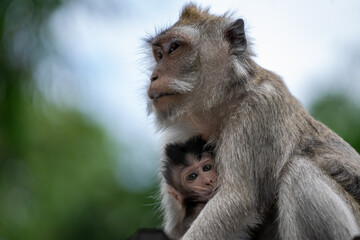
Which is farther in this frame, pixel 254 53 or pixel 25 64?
pixel 25 64

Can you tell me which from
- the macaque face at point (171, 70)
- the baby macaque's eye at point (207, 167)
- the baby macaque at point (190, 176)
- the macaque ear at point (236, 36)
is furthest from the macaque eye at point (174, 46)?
the baby macaque's eye at point (207, 167)

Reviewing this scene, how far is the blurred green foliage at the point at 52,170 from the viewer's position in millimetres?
21906

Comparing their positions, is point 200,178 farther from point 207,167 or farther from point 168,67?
point 168,67

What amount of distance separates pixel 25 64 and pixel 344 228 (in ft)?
59.3

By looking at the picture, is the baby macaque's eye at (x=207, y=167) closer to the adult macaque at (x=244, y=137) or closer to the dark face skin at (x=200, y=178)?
the dark face skin at (x=200, y=178)

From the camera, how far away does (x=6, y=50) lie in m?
23.2

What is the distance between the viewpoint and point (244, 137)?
770 centimetres

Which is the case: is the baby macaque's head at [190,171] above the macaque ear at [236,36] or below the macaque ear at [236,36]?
below

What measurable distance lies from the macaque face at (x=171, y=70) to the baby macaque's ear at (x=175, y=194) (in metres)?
1.04

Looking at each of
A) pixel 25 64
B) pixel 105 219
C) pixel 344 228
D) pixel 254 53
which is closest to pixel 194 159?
pixel 254 53

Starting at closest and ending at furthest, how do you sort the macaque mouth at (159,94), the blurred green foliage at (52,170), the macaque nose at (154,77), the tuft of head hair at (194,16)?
the macaque mouth at (159,94), the macaque nose at (154,77), the tuft of head hair at (194,16), the blurred green foliage at (52,170)

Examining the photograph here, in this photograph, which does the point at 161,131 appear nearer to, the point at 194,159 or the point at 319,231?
the point at 194,159

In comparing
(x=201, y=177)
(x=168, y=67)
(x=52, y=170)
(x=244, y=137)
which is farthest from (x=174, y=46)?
(x=52, y=170)

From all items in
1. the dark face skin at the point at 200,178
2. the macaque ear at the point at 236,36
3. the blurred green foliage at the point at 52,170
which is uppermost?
the macaque ear at the point at 236,36
